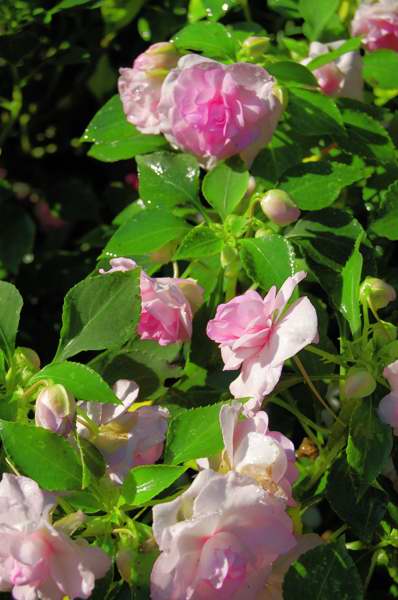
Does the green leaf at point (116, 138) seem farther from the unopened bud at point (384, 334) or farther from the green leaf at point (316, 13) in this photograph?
the unopened bud at point (384, 334)

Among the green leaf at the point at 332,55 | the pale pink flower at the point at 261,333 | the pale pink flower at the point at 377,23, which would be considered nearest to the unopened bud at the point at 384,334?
the pale pink flower at the point at 261,333

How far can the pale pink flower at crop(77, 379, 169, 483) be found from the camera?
102 centimetres

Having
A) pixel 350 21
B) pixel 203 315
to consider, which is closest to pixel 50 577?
pixel 203 315

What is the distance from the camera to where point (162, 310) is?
110 centimetres

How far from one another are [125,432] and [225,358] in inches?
4.9

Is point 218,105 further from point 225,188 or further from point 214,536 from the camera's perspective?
point 214,536

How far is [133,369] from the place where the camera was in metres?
1.16

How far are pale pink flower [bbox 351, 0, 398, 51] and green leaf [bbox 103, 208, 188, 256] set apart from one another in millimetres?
452

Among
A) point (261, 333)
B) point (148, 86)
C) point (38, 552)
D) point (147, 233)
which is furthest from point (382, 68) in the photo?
point (38, 552)

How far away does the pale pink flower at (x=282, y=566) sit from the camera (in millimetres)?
1012

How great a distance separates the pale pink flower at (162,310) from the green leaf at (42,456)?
19 centimetres

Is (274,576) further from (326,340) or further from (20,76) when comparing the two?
(20,76)

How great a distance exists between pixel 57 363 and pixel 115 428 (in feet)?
0.31

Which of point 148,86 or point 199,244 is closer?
point 199,244
